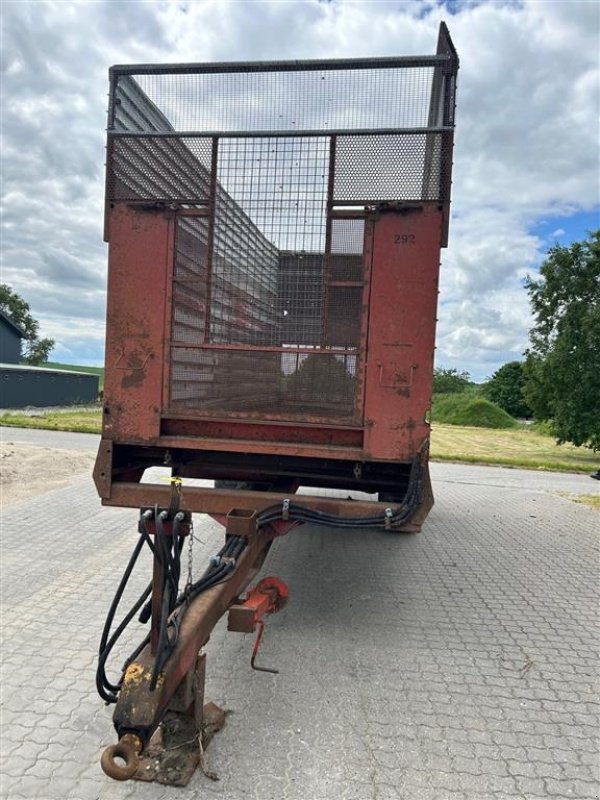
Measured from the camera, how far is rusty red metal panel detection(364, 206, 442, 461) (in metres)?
3.61

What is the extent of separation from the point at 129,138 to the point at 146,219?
563 millimetres

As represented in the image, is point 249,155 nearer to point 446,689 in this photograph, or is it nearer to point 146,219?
point 146,219

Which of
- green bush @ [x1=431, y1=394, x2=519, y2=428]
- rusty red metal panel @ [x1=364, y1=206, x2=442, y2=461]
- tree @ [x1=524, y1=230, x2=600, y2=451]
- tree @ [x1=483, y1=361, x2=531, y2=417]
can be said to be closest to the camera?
rusty red metal panel @ [x1=364, y1=206, x2=442, y2=461]

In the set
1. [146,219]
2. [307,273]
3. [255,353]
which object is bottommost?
[255,353]

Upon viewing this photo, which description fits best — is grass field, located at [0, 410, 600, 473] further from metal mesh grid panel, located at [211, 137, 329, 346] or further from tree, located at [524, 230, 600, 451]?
metal mesh grid panel, located at [211, 137, 329, 346]

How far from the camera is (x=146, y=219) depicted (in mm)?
3830

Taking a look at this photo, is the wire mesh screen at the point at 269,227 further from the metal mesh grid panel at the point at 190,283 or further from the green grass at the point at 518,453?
the green grass at the point at 518,453

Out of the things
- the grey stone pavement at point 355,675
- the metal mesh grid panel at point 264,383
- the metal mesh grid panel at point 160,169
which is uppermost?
the metal mesh grid panel at point 160,169

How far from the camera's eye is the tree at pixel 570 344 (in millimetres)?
18578

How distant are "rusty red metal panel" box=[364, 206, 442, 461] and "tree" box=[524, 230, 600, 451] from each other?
16938mm

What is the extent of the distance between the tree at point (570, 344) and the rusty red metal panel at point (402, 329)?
55.6 feet

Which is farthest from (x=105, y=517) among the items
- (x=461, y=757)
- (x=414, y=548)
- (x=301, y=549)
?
(x=461, y=757)

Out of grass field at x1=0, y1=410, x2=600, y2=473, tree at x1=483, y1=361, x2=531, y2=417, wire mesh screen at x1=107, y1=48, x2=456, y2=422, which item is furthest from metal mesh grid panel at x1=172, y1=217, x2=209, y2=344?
tree at x1=483, y1=361, x2=531, y2=417

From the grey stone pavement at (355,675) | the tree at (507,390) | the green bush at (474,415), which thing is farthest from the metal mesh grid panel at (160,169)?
the tree at (507,390)
